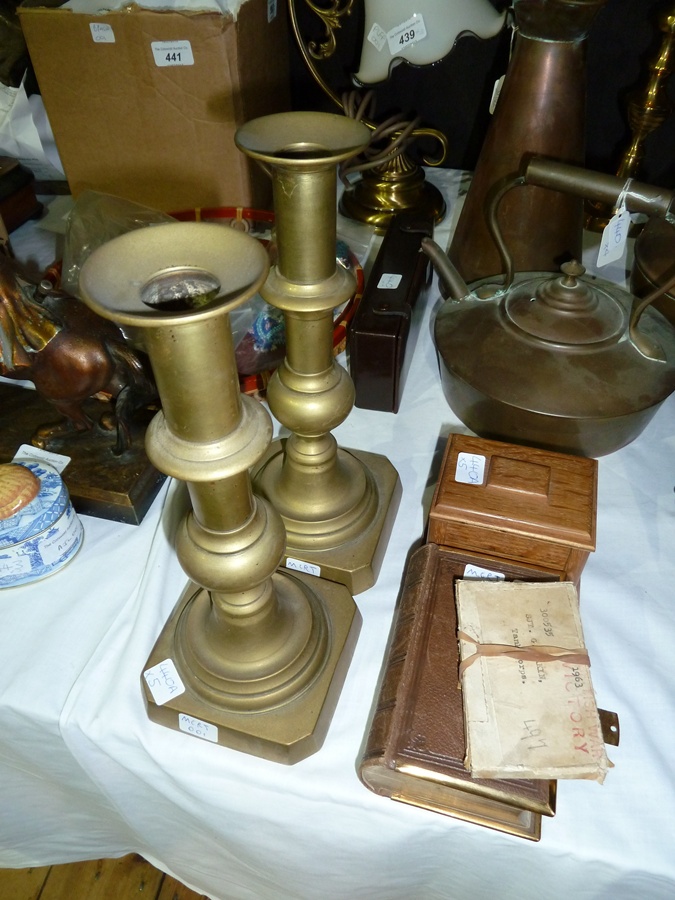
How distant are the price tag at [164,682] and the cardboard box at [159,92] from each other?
840 mm

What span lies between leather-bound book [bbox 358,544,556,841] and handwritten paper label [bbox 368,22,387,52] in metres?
0.77

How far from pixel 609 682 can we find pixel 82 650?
54 cm

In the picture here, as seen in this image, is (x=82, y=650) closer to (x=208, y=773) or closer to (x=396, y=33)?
(x=208, y=773)

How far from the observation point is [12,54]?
1227 millimetres

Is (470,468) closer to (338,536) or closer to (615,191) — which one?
(338,536)

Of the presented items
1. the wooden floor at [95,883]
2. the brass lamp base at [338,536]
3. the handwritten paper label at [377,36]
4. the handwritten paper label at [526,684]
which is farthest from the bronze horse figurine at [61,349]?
the wooden floor at [95,883]

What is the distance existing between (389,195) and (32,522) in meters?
0.88

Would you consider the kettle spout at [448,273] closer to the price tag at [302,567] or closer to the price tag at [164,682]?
the price tag at [302,567]

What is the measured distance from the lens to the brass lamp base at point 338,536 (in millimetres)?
687

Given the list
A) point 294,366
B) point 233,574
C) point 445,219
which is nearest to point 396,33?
point 445,219

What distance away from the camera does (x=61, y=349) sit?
0.67 metres

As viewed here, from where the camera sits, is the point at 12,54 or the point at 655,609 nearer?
the point at 655,609

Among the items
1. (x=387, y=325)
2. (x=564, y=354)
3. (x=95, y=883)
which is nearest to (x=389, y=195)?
(x=387, y=325)

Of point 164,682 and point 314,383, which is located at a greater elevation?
point 314,383
